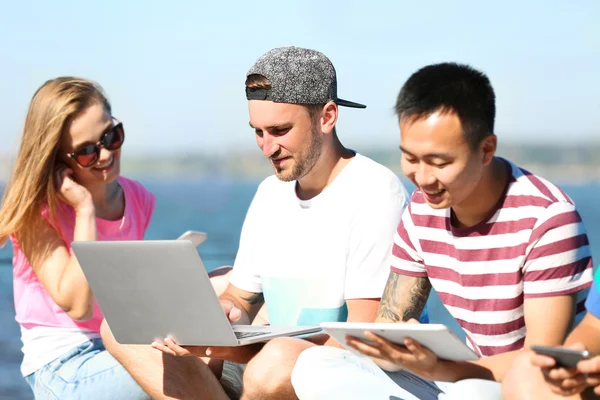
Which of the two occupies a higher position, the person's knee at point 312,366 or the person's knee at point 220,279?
the person's knee at point 312,366

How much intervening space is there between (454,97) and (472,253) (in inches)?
19.2

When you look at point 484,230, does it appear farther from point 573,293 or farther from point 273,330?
point 273,330

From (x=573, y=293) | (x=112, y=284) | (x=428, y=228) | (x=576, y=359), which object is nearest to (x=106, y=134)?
(x=112, y=284)

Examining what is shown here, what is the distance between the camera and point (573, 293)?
2855mm

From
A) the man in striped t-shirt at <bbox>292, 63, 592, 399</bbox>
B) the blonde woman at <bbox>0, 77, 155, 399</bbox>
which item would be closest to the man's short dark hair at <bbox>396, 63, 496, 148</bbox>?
the man in striped t-shirt at <bbox>292, 63, 592, 399</bbox>

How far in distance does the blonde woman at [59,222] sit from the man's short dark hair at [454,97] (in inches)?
65.6

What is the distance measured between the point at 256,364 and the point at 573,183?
6900cm

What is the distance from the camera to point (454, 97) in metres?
2.91

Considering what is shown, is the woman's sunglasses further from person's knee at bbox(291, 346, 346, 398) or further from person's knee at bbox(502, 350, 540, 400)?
person's knee at bbox(502, 350, 540, 400)

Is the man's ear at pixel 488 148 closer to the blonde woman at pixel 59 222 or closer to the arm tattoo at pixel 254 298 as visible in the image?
the arm tattoo at pixel 254 298

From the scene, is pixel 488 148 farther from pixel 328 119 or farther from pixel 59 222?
pixel 59 222

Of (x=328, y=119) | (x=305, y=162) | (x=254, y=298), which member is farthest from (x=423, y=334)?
(x=254, y=298)

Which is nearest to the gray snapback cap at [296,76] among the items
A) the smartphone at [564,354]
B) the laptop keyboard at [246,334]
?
the laptop keyboard at [246,334]

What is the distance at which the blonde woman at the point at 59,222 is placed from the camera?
406 centimetres
